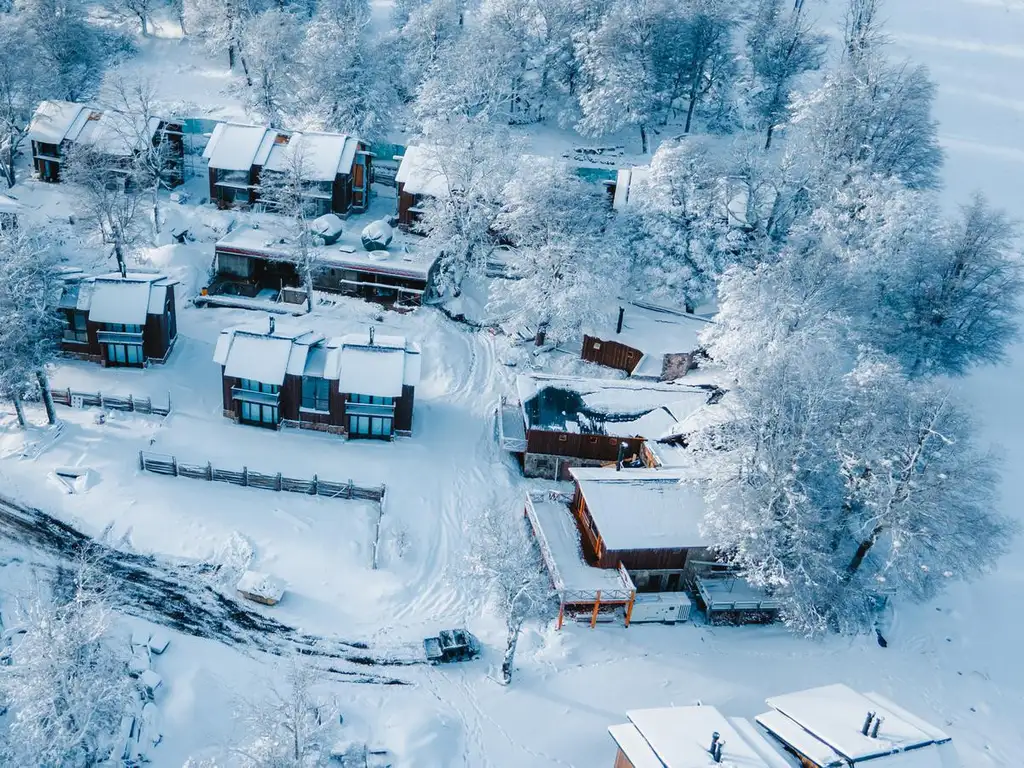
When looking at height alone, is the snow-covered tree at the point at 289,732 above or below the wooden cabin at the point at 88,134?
below

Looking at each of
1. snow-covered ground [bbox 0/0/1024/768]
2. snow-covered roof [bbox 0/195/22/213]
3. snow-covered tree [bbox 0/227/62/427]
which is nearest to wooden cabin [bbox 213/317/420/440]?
snow-covered ground [bbox 0/0/1024/768]

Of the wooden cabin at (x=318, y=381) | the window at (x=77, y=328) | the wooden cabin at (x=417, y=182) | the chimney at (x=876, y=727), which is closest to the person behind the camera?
the chimney at (x=876, y=727)

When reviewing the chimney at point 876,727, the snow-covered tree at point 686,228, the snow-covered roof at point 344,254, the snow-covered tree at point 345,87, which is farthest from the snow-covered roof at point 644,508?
the snow-covered tree at point 345,87

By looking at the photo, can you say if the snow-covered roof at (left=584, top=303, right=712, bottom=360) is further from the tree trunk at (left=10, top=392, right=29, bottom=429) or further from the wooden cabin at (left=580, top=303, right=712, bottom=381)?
the tree trunk at (left=10, top=392, right=29, bottom=429)

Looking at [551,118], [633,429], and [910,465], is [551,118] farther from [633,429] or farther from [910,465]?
[910,465]

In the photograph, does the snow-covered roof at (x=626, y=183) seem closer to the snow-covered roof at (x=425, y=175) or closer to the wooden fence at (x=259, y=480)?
the snow-covered roof at (x=425, y=175)

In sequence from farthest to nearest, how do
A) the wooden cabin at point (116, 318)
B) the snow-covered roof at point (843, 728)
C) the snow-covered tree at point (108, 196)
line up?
the snow-covered tree at point (108, 196)
the wooden cabin at point (116, 318)
the snow-covered roof at point (843, 728)

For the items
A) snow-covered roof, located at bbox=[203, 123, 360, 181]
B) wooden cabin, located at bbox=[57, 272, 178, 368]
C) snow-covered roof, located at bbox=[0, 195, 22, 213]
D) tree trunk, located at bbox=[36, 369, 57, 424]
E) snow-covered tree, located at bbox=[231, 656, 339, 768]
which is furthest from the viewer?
snow-covered roof, located at bbox=[203, 123, 360, 181]
